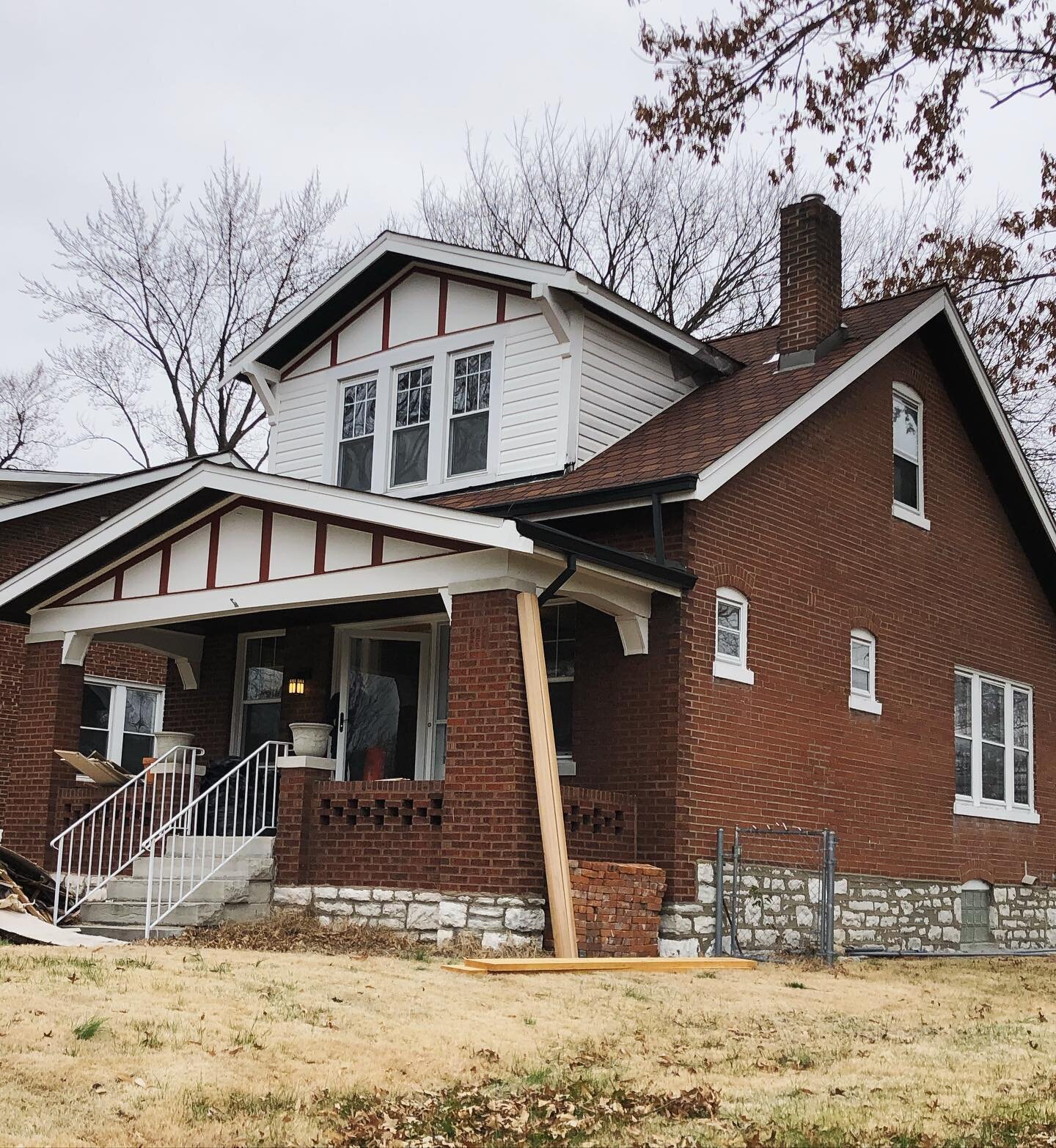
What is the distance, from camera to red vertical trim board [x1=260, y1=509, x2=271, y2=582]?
13.9 m

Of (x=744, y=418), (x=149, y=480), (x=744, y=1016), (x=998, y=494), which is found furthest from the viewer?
(x=149, y=480)

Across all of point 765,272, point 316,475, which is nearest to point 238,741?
point 316,475

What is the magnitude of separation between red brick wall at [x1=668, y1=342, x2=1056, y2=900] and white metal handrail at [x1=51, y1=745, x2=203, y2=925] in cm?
512

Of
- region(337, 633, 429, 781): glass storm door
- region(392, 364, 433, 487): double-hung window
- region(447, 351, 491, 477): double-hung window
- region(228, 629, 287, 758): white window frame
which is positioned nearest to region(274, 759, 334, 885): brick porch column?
region(337, 633, 429, 781): glass storm door

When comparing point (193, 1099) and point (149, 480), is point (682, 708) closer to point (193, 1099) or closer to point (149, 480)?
point (193, 1099)

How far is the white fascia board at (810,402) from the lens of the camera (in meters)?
13.3

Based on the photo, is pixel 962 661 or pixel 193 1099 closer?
pixel 193 1099

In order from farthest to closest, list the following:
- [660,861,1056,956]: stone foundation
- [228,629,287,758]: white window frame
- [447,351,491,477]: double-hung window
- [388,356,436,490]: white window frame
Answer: [228,629,287,758]: white window frame
[388,356,436,490]: white window frame
[447,351,491,477]: double-hung window
[660,861,1056,956]: stone foundation

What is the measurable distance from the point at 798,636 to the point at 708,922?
129 inches

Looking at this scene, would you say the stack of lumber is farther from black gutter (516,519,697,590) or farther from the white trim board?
the white trim board

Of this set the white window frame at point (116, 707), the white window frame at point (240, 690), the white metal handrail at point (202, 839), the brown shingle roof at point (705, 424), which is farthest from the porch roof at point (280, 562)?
the white window frame at point (116, 707)

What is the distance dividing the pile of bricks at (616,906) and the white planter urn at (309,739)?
305cm

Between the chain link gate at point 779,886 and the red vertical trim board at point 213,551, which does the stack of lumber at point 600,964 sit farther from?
the red vertical trim board at point 213,551

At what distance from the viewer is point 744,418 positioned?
47.7 feet
